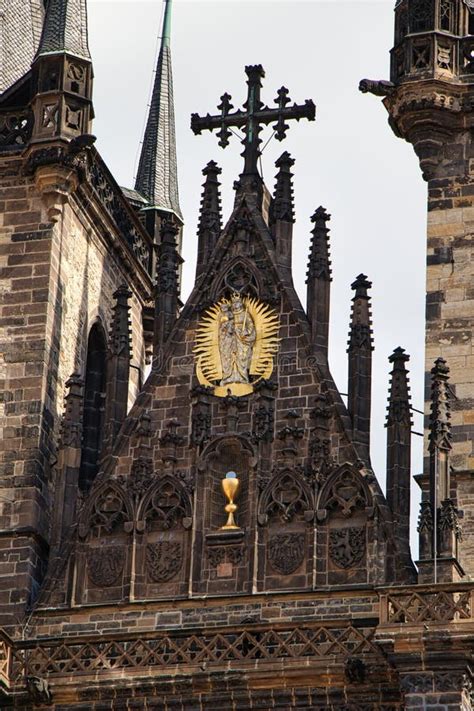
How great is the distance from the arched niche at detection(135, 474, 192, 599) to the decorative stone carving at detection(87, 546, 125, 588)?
247mm

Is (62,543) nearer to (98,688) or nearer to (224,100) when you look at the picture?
(98,688)

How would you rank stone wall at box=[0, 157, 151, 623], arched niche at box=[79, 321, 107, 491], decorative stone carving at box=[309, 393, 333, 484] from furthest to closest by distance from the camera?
arched niche at box=[79, 321, 107, 491] < stone wall at box=[0, 157, 151, 623] < decorative stone carving at box=[309, 393, 333, 484]

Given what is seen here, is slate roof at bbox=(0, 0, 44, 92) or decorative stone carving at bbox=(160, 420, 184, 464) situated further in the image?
slate roof at bbox=(0, 0, 44, 92)

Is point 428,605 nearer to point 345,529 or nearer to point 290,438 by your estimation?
point 345,529

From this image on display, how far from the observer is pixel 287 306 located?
112 ft

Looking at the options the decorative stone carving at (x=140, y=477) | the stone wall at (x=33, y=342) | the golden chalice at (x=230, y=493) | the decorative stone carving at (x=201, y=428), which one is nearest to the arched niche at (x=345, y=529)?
the golden chalice at (x=230, y=493)

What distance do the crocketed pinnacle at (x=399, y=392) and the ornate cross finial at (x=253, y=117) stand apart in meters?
3.56

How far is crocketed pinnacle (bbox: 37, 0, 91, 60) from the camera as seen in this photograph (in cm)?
3622

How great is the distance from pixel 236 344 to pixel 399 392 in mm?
2298

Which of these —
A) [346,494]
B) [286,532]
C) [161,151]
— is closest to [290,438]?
[346,494]

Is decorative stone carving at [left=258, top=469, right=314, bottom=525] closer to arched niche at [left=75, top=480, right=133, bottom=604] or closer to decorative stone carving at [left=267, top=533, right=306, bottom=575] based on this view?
decorative stone carving at [left=267, top=533, right=306, bottom=575]

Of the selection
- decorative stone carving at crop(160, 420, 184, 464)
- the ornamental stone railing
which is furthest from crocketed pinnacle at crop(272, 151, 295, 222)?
the ornamental stone railing

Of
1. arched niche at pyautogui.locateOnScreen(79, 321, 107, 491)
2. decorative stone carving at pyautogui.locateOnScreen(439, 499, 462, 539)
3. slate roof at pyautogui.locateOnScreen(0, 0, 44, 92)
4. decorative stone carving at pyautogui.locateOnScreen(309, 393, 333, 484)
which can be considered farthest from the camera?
slate roof at pyautogui.locateOnScreen(0, 0, 44, 92)

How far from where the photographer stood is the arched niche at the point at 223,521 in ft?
107
